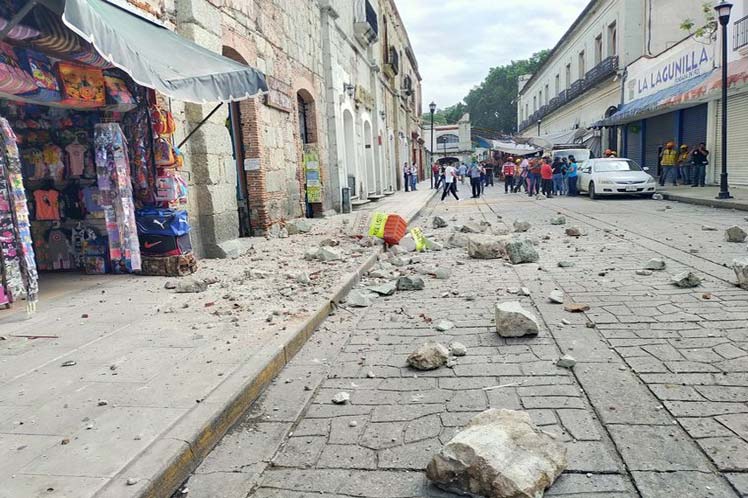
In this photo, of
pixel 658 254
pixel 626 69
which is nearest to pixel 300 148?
pixel 658 254

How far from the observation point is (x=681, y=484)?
88.6 inches

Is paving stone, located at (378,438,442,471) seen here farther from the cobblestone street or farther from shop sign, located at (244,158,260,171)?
shop sign, located at (244,158,260,171)

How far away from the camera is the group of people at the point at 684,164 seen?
18.8m

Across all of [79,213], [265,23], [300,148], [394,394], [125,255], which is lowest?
[394,394]

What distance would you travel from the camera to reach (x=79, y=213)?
20.9 feet

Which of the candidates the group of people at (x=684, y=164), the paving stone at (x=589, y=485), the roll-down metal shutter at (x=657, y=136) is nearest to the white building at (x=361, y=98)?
the group of people at (x=684, y=164)

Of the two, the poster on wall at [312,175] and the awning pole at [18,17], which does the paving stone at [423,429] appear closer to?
the awning pole at [18,17]

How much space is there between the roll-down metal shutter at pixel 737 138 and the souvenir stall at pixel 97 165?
58.7 feet

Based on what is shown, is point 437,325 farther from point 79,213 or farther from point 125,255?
point 79,213

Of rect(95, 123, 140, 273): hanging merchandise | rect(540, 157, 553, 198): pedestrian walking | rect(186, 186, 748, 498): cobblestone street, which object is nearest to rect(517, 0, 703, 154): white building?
rect(540, 157, 553, 198): pedestrian walking

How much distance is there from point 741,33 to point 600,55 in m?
15.9

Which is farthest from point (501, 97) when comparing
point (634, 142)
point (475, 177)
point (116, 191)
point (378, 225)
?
point (116, 191)

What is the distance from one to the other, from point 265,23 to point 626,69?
73.2 ft

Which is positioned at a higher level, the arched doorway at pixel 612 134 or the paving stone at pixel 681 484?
the arched doorway at pixel 612 134
